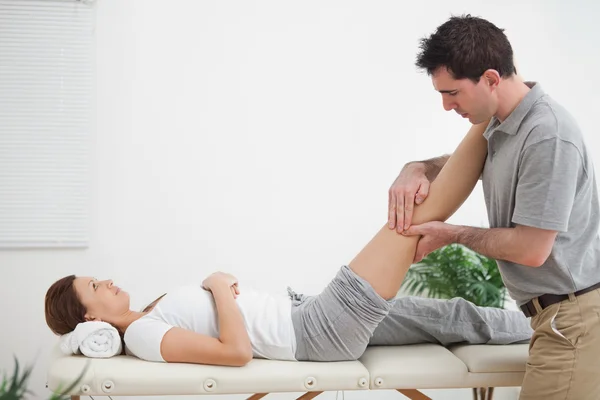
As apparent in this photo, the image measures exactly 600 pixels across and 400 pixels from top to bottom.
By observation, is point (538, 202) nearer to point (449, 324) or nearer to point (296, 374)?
point (449, 324)

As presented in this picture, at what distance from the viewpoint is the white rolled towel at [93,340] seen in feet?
6.82

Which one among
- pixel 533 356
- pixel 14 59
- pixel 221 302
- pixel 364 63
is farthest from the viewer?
pixel 364 63

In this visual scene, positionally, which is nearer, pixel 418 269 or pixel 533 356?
pixel 533 356

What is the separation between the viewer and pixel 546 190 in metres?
1.71

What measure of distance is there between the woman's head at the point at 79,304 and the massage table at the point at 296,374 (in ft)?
0.36

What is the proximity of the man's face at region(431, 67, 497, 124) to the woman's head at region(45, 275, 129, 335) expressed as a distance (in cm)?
114

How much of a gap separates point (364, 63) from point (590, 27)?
1171mm

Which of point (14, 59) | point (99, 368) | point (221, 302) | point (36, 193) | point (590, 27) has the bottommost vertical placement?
point (99, 368)

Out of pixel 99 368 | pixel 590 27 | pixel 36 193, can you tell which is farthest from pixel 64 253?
pixel 590 27

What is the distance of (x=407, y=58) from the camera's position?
3.55 metres

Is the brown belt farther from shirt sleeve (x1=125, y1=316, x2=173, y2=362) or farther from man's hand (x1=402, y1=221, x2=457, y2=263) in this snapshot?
shirt sleeve (x1=125, y1=316, x2=173, y2=362)

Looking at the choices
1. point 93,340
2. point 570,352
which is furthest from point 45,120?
point 570,352

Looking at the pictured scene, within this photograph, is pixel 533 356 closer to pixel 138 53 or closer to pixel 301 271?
pixel 301 271

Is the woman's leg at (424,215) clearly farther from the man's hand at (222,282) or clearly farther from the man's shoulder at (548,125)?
the man's hand at (222,282)
